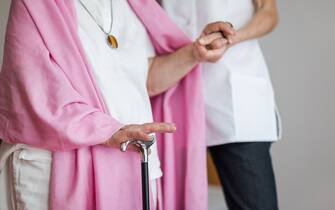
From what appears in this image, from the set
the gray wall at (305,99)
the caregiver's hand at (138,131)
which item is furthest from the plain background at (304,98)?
the caregiver's hand at (138,131)

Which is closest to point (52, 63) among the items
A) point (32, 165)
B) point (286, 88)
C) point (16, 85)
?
point (16, 85)

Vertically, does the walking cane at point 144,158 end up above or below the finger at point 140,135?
below

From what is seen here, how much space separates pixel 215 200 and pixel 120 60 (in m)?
0.99

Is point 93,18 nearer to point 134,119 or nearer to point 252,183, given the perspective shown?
point 134,119

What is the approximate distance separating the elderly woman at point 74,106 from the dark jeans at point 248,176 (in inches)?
7.7

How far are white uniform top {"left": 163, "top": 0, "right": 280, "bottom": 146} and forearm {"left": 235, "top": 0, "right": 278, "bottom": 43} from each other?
2cm

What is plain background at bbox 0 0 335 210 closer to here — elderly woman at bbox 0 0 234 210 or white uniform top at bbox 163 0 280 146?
white uniform top at bbox 163 0 280 146

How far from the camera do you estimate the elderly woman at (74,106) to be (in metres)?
0.78

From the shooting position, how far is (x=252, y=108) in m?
1.06

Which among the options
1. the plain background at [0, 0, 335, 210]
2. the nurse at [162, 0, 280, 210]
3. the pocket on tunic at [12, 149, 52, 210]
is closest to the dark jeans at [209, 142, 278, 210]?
the nurse at [162, 0, 280, 210]

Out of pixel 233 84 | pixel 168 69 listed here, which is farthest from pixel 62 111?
pixel 233 84

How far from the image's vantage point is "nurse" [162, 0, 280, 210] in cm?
103

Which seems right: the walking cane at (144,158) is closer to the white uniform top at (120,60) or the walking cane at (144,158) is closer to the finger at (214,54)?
the white uniform top at (120,60)

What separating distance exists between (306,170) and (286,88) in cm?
31
